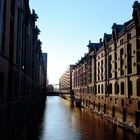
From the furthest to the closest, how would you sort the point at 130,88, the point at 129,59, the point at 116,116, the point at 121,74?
1. the point at 116,116
2. the point at 121,74
3. the point at 129,59
4. the point at 130,88

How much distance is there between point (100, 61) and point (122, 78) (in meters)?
21.5

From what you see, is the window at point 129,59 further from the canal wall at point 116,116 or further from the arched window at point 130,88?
the canal wall at point 116,116

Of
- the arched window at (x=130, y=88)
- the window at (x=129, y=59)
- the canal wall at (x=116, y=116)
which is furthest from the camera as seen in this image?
the window at (x=129, y=59)

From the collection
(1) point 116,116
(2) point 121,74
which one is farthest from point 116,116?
(2) point 121,74

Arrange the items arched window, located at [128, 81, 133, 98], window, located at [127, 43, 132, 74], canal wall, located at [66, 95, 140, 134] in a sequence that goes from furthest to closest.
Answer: window, located at [127, 43, 132, 74] < arched window, located at [128, 81, 133, 98] < canal wall, located at [66, 95, 140, 134]

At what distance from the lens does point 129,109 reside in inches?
1645

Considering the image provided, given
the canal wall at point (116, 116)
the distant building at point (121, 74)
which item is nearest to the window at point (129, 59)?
the distant building at point (121, 74)

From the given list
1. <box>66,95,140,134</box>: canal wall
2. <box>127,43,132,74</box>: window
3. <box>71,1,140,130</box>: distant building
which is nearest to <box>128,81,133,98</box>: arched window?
<box>71,1,140,130</box>: distant building

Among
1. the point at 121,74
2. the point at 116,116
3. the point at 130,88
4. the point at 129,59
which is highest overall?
the point at 129,59

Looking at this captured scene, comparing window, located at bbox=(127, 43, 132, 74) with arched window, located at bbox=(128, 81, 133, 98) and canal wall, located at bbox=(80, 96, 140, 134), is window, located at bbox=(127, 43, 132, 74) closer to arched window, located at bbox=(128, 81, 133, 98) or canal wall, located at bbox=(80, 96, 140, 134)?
arched window, located at bbox=(128, 81, 133, 98)

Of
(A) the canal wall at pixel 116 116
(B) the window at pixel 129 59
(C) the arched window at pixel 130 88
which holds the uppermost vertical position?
(B) the window at pixel 129 59

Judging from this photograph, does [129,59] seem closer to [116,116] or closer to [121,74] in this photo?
[121,74]

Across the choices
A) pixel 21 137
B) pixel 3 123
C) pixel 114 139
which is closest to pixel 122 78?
Answer: pixel 114 139

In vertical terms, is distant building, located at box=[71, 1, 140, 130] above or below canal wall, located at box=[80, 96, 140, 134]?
above
